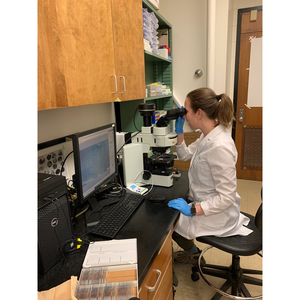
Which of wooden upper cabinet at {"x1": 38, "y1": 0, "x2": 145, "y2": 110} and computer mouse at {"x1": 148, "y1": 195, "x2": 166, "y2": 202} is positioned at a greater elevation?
wooden upper cabinet at {"x1": 38, "y1": 0, "x2": 145, "y2": 110}

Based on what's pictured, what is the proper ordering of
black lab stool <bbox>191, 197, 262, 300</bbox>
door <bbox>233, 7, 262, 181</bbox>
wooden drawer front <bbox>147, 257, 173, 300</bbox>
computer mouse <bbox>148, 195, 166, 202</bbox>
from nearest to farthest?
1. wooden drawer front <bbox>147, 257, 173, 300</bbox>
2. black lab stool <bbox>191, 197, 262, 300</bbox>
3. computer mouse <bbox>148, 195, 166, 202</bbox>
4. door <bbox>233, 7, 262, 181</bbox>

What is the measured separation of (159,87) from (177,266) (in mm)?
1756

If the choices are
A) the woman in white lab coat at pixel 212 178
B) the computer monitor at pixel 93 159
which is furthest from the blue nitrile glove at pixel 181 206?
the computer monitor at pixel 93 159

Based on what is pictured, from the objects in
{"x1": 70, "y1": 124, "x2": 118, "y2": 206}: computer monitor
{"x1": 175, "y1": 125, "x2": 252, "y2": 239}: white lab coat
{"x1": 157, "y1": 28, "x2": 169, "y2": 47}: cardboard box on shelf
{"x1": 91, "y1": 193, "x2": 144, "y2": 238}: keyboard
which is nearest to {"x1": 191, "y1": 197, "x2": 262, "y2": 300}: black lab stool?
{"x1": 175, "y1": 125, "x2": 252, "y2": 239}: white lab coat

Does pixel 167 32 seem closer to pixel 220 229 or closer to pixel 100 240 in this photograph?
pixel 220 229

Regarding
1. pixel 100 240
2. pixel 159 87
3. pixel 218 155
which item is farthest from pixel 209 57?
pixel 100 240

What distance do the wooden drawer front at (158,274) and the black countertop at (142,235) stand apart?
74mm

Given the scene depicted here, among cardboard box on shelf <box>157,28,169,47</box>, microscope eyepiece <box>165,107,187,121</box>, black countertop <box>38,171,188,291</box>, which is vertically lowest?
black countertop <box>38,171,188,291</box>

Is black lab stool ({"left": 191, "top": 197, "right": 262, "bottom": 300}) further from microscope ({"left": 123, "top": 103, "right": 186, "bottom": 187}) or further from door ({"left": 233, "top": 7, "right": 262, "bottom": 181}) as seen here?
door ({"left": 233, "top": 7, "right": 262, "bottom": 181})

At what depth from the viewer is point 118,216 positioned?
3.90ft

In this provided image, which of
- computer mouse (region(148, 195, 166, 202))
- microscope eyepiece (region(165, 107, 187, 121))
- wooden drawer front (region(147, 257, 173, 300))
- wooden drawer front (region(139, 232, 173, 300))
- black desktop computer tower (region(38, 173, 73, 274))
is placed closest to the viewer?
black desktop computer tower (region(38, 173, 73, 274))

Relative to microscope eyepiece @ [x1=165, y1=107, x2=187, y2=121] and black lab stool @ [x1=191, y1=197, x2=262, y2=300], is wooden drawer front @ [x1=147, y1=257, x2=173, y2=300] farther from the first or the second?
microscope eyepiece @ [x1=165, y1=107, x2=187, y2=121]

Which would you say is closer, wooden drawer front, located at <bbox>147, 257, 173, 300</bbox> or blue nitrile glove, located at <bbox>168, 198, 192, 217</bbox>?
wooden drawer front, located at <bbox>147, 257, 173, 300</bbox>

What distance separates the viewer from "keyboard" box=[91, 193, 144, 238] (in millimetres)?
1061
